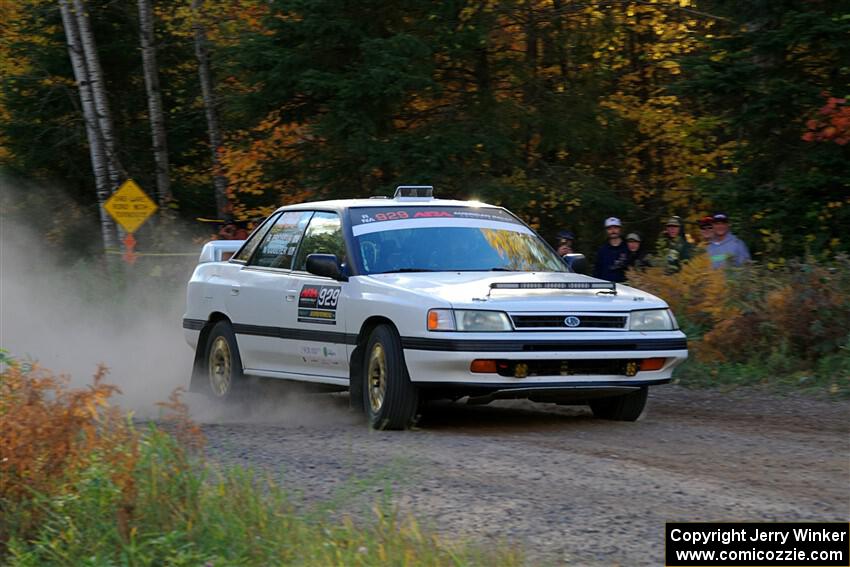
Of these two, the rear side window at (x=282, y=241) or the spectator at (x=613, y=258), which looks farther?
the spectator at (x=613, y=258)

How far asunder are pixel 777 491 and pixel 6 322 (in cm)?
1780

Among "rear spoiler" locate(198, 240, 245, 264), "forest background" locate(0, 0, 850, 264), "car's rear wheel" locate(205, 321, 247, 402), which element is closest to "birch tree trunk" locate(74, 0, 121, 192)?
"forest background" locate(0, 0, 850, 264)

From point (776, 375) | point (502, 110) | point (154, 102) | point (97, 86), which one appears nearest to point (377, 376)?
point (776, 375)

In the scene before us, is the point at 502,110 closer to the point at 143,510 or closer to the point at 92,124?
the point at 92,124

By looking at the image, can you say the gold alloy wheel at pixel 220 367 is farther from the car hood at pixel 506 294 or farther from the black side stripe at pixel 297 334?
the car hood at pixel 506 294

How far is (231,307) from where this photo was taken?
11.7 metres

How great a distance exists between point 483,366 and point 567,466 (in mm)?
1495

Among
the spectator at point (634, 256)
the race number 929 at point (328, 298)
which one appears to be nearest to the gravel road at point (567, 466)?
the race number 929 at point (328, 298)

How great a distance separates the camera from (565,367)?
365 inches

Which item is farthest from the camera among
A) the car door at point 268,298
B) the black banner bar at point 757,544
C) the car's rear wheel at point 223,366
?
the car's rear wheel at point 223,366

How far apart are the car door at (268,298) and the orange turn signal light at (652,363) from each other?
2.77 m

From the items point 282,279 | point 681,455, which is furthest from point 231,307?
point 681,455

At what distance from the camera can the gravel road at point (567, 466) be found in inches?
246

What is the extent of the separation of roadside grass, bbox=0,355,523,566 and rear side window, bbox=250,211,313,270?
444 cm
